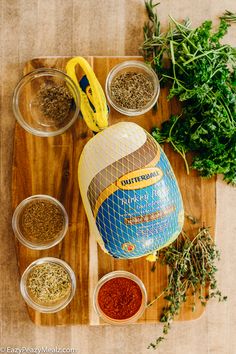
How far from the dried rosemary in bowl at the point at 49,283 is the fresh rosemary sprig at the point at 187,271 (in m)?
0.27

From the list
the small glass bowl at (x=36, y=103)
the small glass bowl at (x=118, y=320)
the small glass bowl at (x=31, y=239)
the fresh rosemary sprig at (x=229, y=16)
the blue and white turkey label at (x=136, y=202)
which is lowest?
the small glass bowl at (x=118, y=320)

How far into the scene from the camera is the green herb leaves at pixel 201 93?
135 centimetres

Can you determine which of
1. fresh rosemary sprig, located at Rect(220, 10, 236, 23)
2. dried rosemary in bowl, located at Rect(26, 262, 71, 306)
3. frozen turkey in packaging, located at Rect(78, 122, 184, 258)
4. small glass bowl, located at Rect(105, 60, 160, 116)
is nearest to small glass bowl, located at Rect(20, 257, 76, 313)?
dried rosemary in bowl, located at Rect(26, 262, 71, 306)

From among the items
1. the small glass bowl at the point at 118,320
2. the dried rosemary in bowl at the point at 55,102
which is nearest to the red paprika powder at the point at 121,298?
the small glass bowl at the point at 118,320

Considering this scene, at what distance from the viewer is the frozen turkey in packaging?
A: 1.20m

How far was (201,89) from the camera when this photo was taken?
133 cm

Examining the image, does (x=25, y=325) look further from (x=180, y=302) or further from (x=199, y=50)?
(x=199, y=50)

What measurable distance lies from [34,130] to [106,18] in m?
0.46

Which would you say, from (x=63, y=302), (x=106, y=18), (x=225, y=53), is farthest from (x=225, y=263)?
(x=106, y=18)

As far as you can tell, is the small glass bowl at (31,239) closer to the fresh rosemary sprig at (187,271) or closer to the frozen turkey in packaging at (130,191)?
the frozen turkey in packaging at (130,191)

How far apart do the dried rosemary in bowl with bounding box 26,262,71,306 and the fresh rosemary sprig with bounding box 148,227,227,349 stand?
0.27m

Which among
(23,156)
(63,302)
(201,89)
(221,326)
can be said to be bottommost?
(221,326)

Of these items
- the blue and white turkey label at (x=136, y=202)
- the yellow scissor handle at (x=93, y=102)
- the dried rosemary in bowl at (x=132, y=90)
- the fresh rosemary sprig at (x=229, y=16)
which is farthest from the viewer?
the fresh rosemary sprig at (x=229, y=16)

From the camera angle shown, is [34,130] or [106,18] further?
[106,18]
